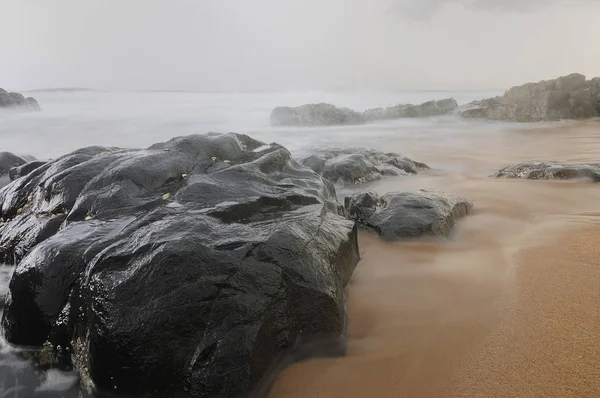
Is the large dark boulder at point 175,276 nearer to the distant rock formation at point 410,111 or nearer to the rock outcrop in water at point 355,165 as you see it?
the rock outcrop in water at point 355,165

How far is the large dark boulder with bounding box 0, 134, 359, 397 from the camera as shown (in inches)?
86.2

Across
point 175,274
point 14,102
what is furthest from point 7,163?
point 14,102

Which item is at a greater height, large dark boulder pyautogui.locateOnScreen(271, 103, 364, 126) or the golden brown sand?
large dark boulder pyautogui.locateOnScreen(271, 103, 364, 126)

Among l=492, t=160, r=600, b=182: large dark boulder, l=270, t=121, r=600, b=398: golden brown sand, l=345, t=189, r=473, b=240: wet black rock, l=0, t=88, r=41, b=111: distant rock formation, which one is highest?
l=0, t=88, r=41, b=111: distant rock formation

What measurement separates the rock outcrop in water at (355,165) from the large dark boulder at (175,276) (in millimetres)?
3592

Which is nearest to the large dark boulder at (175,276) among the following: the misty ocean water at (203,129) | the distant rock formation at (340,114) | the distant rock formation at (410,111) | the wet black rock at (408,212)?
the misty ocean water at (203,129)

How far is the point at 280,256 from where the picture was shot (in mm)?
2707

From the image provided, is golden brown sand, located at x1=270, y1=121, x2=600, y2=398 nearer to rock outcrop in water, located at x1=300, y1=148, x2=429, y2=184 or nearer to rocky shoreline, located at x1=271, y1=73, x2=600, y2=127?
rock outcrop in water, located at x1=300, y1=148, x2=429, y2=184

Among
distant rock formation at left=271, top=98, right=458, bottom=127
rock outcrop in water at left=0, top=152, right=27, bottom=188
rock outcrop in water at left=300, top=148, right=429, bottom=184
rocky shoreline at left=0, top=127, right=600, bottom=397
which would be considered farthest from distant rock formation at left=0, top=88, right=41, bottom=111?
rocky shoreline at left=0, top=127, right=600, bottom=397

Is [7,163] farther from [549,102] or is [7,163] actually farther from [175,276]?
[549,102]

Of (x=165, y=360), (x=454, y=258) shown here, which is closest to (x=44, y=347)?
(x=165, y=360)

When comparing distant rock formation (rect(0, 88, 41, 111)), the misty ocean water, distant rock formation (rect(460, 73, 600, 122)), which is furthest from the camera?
distant rock formation (rect(0, 88, 41, 111))

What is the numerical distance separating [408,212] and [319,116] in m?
16.8

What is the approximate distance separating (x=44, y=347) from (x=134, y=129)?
1891 cm
